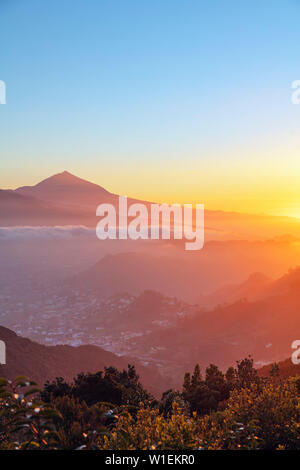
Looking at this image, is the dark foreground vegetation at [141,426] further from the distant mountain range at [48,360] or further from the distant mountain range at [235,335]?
the distant mountain range at [235,335]

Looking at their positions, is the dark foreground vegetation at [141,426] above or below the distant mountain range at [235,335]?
above

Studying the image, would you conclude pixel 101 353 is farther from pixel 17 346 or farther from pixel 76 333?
pixel 76 333

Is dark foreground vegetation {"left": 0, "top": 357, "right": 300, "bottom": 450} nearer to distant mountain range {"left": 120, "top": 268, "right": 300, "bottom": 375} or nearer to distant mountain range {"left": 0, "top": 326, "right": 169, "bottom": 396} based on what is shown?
distant mountain range {"left": 0, "top": 326, "right": 169, "bottom": 396}

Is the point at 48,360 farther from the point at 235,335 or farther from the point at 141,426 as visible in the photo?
the point at 235,335

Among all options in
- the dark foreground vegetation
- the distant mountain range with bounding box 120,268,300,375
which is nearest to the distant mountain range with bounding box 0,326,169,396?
the distant mountain range with bounding box 120,268,300,375

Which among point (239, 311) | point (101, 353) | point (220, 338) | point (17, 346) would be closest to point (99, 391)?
point (17, 346)

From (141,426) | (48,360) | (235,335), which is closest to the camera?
(141,426)

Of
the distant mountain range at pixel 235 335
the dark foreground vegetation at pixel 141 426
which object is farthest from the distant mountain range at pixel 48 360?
the dark foreground vegetation at pixel 141 426

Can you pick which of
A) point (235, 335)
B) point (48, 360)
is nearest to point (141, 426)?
point (48, 360)
